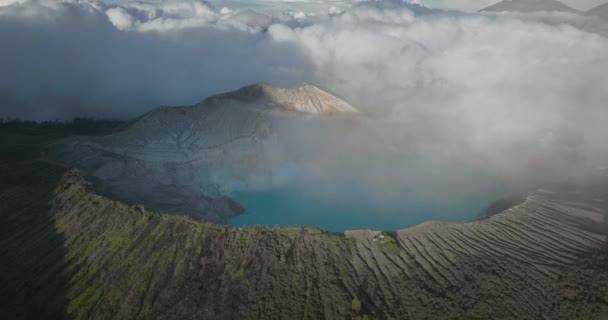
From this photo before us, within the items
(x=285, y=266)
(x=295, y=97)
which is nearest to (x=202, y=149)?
(x=295, y=97)

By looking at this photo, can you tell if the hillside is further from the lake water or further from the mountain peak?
the mountain peak

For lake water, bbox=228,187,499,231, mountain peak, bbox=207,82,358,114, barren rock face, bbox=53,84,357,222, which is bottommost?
lake water, bbox=228,187,499,231

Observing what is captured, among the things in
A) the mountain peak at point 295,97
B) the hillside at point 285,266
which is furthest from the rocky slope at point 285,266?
the mountain peak at point 295,97

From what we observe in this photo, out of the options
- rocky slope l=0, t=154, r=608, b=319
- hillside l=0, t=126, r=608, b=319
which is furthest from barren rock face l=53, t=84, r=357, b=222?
hillside l=0, t=126, r=608, b=319

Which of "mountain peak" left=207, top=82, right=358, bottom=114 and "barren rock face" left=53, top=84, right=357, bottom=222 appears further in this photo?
"mountain peak" left=207, top=82, right=358, bottom=114

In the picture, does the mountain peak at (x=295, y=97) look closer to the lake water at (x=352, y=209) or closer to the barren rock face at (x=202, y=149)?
the barren rock face at (x=202, y=149)

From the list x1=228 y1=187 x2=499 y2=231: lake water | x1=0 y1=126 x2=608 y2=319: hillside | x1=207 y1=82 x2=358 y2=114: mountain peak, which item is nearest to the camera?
x1=0 y1=126 x2=608 y2=319: hillside
